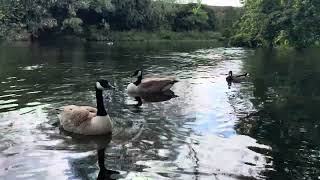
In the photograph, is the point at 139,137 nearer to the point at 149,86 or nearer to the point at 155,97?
the point at 155,97

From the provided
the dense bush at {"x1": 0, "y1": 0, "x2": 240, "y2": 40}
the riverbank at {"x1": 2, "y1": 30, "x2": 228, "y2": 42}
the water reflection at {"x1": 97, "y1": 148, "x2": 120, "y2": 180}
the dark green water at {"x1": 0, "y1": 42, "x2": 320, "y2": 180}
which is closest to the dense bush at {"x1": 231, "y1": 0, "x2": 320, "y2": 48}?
the riverbank at {"x1": 2, "y1": 30, "x2": 228, "y2": 42}

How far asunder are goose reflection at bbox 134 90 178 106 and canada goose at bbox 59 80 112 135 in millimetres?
5657

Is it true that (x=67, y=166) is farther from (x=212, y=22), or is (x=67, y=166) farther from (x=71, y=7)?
(x=212, y=22)

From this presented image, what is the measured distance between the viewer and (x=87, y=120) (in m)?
15.1

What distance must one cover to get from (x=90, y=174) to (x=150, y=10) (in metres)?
87.7

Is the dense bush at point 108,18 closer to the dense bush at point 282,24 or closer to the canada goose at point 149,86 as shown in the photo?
the dense bush at point 282,24

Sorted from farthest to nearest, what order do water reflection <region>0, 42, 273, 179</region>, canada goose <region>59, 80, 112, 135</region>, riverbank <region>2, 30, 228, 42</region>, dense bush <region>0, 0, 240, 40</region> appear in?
riverbank <region>2, 30, 228, 42</region> → dense bush <region>0, 0, 240, 40</region> → canada goose <region>59, 80, 112, 135</region> → water reflection <region>0, 42, 273, 179</region>

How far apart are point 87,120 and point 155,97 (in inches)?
309

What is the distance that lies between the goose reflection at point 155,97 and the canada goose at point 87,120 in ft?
18.6

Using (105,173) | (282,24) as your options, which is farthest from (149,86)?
(282,24)

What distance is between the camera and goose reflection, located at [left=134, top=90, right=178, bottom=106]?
21.6 m

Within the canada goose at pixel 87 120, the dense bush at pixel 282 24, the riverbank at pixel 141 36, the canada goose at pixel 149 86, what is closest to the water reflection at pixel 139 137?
the canada goose at pixel 87 120

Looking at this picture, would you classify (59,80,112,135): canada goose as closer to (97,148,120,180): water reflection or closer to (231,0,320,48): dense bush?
(97,148,120,180): water reflection

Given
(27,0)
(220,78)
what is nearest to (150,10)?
(27,0)
